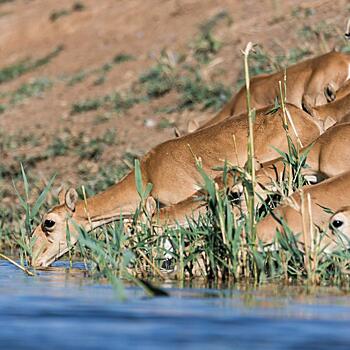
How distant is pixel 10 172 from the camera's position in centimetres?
1681

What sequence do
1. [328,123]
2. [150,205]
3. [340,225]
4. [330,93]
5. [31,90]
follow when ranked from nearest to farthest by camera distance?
[340,225], [150,205], [328,123], [330,93], [31,90]

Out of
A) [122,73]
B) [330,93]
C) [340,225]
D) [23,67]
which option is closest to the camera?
[340,225]

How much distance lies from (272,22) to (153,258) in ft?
39.2

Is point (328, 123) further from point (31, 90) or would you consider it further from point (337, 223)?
point (31, 90)

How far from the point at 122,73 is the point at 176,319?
15409 mm

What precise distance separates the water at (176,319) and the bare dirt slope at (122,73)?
23.0ft

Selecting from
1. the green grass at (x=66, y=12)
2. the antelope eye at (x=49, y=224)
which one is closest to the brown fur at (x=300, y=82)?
the antelope eye at (x=49, y=224)

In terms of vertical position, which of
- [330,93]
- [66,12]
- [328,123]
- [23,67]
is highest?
[66,12]

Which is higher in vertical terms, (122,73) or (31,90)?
(31,90)

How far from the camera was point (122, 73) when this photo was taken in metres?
21.2

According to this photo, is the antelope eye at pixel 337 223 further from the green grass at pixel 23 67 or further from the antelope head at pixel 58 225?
the green grass at pixel 23 67

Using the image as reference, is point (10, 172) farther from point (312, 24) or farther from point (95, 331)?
point (95, 331)

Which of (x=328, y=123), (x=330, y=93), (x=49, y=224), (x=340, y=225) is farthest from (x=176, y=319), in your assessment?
(x=330, y=93)

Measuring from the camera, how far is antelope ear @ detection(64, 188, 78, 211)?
427 inches
